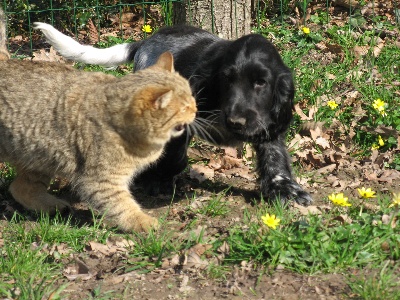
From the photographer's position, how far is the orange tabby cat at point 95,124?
5.45 m

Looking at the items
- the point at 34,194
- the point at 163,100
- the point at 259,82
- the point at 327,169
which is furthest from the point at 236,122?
the point at 34,194

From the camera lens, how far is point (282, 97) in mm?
6430

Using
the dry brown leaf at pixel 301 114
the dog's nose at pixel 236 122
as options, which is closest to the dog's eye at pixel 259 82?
the dog's nose at pixel 236 122

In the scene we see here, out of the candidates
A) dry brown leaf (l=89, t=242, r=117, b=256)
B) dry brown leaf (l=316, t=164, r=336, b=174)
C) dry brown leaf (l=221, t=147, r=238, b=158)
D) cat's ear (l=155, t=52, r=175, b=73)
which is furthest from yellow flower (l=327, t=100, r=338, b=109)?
dry brown leaf (l=89, t=242, r=117, b=256)

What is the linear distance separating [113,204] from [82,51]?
2.22 m

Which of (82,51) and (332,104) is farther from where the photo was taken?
(332,104)

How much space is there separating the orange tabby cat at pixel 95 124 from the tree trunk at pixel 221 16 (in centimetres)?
256

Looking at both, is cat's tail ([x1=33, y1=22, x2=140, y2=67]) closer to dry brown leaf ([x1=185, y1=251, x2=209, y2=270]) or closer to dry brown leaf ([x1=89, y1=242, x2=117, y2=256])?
dry brown leaf ([x1=89, y1=242, x2=117, y2=256])

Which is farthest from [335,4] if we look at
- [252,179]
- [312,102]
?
[252,179]

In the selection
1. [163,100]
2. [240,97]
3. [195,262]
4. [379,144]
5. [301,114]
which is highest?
[163,100]

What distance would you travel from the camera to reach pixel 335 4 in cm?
1037

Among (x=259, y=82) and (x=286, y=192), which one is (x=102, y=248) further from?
(x=259, y=82)

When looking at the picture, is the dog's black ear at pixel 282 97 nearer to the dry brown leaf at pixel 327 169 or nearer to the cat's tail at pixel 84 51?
the dry brown leaf at pixel 327 169

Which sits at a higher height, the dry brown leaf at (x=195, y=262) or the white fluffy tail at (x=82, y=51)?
the white fluffy tail at (x=82, y=51)
